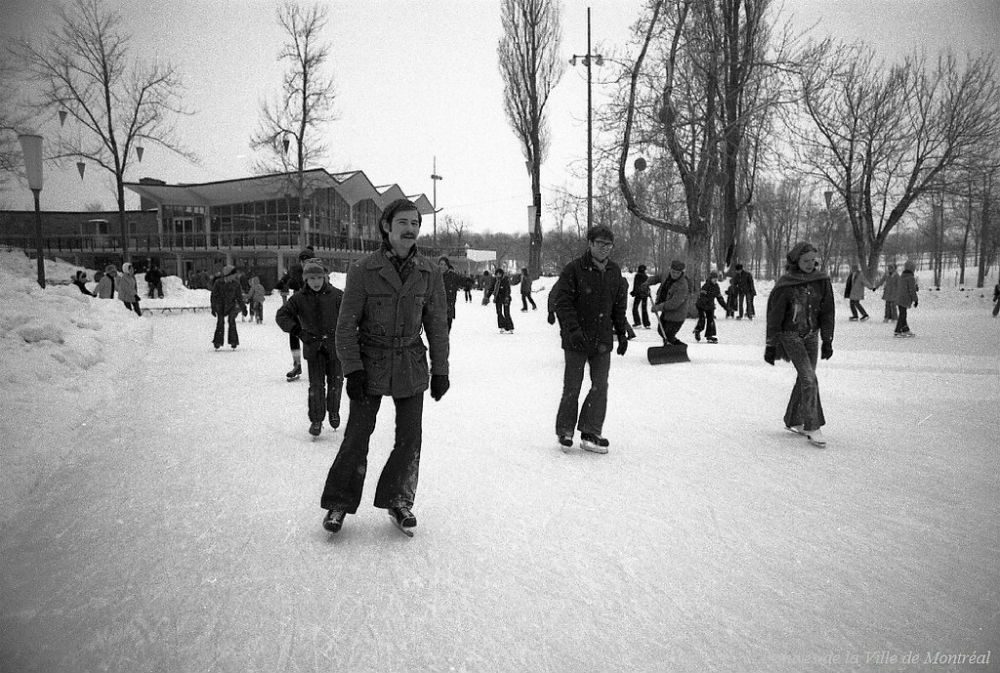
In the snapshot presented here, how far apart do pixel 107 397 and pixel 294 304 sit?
9.12 ft

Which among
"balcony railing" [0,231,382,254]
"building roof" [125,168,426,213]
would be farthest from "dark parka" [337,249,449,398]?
"building roof" [125,168,426,213]

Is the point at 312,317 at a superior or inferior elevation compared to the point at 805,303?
inferior

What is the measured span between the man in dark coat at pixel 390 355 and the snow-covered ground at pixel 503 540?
26cm

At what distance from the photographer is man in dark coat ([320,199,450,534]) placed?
2975mm

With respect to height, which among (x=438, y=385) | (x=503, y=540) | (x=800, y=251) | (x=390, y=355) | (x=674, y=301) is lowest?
(x=503, y=540)

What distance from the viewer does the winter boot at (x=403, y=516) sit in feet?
9.96

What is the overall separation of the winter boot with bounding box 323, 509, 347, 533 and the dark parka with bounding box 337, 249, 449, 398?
65cm

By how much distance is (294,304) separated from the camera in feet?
17.7

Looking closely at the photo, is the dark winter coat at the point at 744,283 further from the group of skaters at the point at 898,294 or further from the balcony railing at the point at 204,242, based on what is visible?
the balcony railing at the point at 204,242

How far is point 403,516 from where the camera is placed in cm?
306

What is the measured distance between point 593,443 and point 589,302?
1121 millimetres

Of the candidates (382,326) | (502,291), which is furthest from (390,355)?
(502,291)

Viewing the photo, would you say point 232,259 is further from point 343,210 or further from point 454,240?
point 454,240

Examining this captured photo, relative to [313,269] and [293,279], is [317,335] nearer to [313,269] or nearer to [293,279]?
[313,269]
